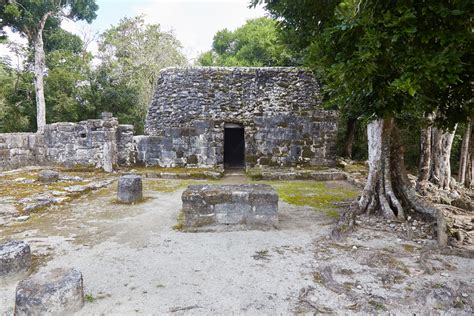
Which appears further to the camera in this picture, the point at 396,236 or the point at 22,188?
the point at 22,188

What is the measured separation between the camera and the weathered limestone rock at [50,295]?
3248mm

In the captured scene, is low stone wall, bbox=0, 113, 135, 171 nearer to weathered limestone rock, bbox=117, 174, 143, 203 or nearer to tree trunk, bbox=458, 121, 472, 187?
Result: weathered limestone rock, bbox=117, 174, 143, 203

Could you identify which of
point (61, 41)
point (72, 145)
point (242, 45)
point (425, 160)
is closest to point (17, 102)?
point (61, 41)

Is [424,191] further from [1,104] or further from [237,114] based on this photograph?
[1,104]

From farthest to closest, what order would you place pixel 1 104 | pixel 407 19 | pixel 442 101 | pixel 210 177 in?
pixel 1 104 < pixel 210 177 < pixel 442 101 < pixel 407 19

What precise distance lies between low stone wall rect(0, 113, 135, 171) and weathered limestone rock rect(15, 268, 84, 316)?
29.0 ft

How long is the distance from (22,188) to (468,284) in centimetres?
966

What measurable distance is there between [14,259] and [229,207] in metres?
3.37

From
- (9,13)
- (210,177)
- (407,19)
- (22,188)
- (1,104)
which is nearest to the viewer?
(407,19)

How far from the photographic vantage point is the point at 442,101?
15.3 feet

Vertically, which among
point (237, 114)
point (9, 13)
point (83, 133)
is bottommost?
point (83, 133)

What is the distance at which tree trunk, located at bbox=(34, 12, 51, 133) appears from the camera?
1775 cm

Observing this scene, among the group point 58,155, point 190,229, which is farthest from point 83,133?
point 190,229

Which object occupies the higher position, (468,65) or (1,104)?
(1,104)
